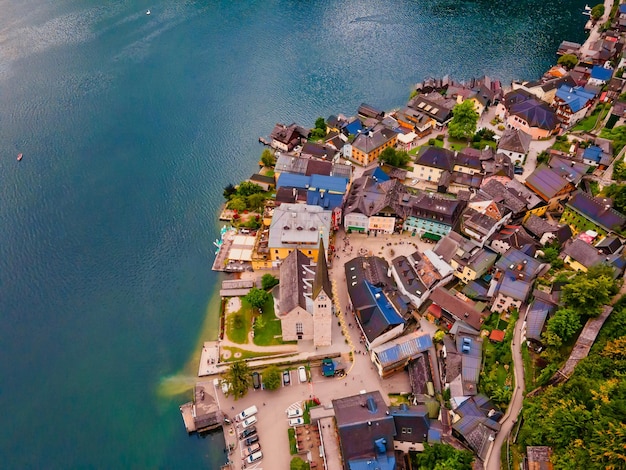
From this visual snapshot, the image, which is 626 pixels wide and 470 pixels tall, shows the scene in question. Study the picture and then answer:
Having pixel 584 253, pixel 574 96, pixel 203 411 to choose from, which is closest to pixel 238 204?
pixel 203 411

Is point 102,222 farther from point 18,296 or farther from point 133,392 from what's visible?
point 133,392

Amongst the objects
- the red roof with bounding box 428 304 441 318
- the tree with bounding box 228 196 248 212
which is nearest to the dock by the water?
the red roof with bounding box 428 304 441 318

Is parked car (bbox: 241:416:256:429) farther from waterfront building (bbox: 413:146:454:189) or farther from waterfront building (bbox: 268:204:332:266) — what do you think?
waterfront building (bbox: 413:146:454:189)

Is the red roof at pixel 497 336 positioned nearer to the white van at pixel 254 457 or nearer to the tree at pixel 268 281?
the tree at pixel 268 281

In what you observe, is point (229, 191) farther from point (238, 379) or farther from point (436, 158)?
point (238, 379)

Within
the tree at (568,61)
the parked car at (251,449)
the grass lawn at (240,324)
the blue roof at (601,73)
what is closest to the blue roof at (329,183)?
the grass lawn at (240,324)
